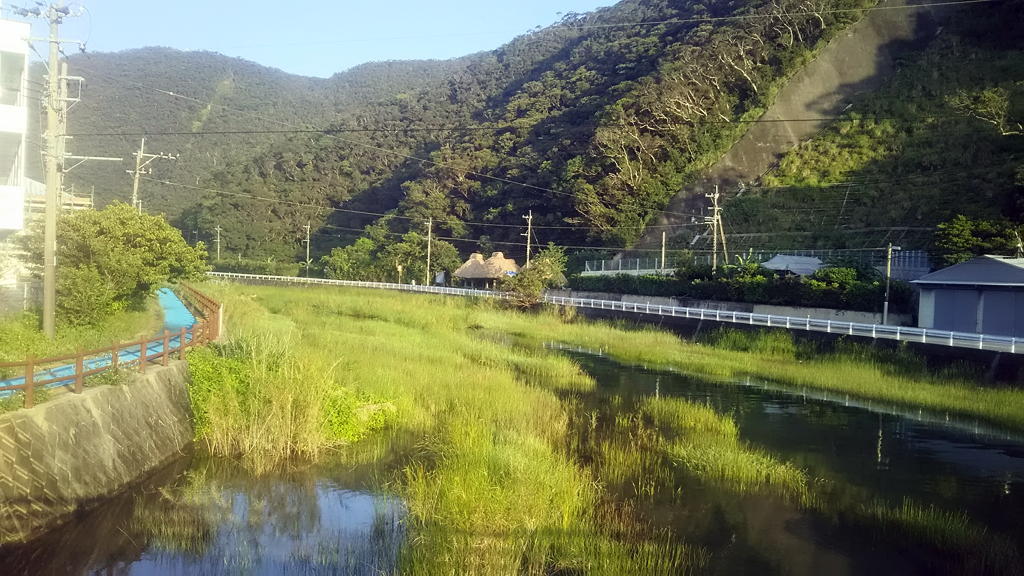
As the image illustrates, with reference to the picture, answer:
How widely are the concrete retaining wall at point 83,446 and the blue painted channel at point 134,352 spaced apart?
1.48 ft

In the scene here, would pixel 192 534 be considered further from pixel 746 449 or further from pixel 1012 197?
pixel 1012 197

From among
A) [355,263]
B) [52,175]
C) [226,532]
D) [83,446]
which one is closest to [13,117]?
[52,175]

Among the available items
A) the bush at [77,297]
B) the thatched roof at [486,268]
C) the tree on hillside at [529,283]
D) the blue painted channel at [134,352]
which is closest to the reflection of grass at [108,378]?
the blue painted channel at [134,352]

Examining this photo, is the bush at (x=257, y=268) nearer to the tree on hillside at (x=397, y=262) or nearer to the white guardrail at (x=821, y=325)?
the tree on hillside at (x=397, y=262)

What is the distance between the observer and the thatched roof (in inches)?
2287

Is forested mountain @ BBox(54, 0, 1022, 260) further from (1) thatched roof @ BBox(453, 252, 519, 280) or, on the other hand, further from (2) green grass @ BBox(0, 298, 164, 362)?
(2) green grass @ BBox(0, 298, 164, 362)

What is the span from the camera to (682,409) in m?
15.3

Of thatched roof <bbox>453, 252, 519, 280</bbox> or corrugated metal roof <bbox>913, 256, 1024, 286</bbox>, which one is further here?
thatched roof <bbox>453, 252, 519, 280</bbox>

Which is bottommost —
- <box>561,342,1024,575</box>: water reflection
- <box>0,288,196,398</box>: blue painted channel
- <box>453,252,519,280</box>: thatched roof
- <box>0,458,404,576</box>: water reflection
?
<box>0,458,404,576</box>: water reflection

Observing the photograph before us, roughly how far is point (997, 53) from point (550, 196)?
37.3 metres

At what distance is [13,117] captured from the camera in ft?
74.4

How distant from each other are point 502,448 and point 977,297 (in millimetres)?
20579

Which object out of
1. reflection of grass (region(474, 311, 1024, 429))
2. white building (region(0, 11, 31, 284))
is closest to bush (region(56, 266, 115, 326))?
white building (region(0, 11, 31, 284))

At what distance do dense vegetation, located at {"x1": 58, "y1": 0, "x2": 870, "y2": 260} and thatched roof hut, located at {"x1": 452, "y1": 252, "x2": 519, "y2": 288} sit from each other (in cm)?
813
